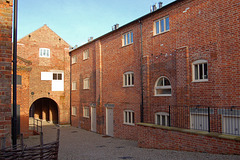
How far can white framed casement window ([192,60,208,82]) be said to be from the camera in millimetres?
9958

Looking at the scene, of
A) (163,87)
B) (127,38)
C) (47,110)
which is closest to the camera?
(163,87)

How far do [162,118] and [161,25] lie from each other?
5.55 meters

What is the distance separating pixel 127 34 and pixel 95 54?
505cm

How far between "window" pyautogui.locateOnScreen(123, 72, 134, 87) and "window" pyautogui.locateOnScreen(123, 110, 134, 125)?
1949 mm

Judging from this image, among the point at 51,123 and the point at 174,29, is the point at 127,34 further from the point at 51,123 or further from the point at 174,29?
the point at 51,123

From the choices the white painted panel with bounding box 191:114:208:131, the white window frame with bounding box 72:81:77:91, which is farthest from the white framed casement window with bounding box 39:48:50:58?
the white painted panel with bounding box 191:114:208:131

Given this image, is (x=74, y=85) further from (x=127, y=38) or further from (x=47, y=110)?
(x=127, y=38)

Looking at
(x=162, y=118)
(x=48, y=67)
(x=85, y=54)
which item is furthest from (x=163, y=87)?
(x=48, y=67)

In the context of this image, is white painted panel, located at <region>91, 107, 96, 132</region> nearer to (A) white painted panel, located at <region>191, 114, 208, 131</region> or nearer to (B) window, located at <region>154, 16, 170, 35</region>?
(B) window, located at <region>154, 16, 170, 35</region>

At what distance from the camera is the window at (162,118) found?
11.6 m

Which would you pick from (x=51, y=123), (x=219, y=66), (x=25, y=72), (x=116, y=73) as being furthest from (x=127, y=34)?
(x=51, y=123)

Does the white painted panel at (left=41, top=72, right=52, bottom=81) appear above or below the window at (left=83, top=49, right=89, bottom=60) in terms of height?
below

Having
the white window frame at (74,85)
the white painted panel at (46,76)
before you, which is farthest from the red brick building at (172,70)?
the white painted panel at (46,76)

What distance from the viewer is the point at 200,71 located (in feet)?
33.4
